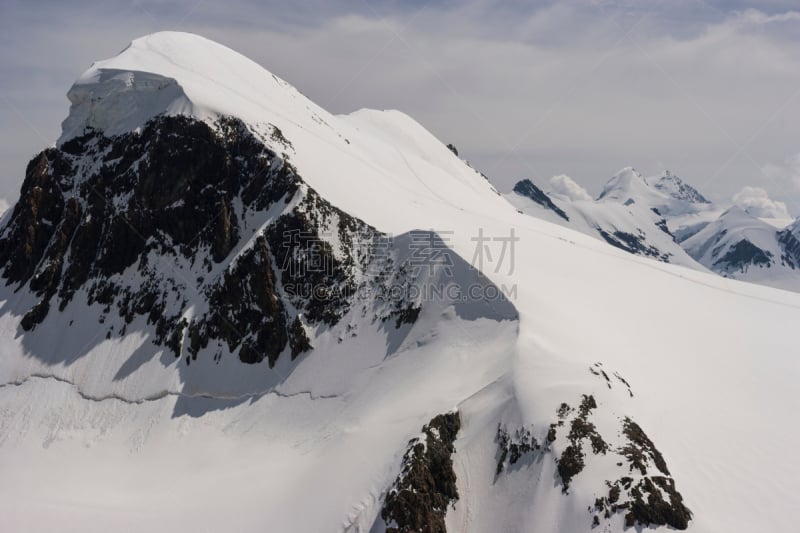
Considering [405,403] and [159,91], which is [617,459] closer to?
[405,403]

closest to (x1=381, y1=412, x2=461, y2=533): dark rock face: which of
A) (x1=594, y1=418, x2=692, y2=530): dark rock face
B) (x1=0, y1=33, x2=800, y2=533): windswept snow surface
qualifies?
(x1=0, y1=33, x2=800, y2=533): windswept snow surface

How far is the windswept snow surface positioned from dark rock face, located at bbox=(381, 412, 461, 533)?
103 cm

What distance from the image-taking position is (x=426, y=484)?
31.1 metres

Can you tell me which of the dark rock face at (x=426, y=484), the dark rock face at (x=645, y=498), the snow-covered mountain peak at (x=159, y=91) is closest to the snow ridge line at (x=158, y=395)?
the dark rock face at (x=426, y=484)

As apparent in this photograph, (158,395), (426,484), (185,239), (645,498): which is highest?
(185,239)

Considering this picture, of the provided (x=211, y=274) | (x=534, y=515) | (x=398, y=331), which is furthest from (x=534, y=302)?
(x=211, y=274)

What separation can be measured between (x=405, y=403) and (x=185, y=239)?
39196mm

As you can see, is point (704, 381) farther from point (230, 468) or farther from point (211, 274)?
point (211, 274)

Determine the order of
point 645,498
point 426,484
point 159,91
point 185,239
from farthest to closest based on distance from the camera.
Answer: point 159,91 → point 185,239 → point 426,484 → point 645,498

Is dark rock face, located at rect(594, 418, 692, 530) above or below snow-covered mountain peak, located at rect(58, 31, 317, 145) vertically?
below

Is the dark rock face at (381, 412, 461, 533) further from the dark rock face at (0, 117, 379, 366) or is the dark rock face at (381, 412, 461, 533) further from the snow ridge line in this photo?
the dark rock face at (0, 117, 379, 366)

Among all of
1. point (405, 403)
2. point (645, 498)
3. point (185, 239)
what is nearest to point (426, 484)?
point (405, 403)

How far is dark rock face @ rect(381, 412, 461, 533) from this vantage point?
29.3 m

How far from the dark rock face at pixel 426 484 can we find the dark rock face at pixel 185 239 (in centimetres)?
2015
